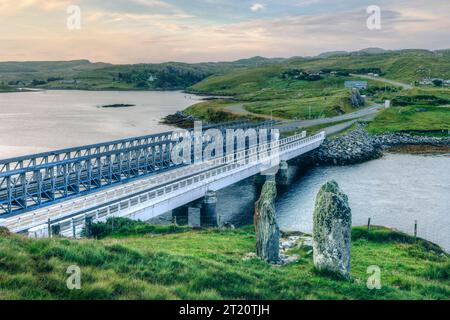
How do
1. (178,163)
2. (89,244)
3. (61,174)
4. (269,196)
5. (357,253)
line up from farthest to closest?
(178,163) < (61,174) < (357,253) < (269,196) < (89,244)

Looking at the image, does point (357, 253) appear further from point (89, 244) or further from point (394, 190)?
point (394, 190)

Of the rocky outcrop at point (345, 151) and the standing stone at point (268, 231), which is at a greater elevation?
the standing stone at point (268, 231)

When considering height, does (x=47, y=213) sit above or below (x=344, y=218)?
below

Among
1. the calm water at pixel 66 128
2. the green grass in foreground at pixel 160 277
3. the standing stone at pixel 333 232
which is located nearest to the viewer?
the green grass in foreground at pixel 160 277

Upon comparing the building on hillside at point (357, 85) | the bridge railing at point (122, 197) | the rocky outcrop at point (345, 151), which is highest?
the building on hillside at point (357, 85)

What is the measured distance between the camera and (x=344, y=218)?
21.4 metres

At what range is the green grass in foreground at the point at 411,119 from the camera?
117m

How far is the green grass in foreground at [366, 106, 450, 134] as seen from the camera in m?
117

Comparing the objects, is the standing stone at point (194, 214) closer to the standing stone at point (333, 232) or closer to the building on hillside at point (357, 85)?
the standing stone at point (333, 232)

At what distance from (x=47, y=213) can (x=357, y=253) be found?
886 inches

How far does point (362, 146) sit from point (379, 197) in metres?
36.5

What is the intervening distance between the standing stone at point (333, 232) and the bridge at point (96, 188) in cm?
1843

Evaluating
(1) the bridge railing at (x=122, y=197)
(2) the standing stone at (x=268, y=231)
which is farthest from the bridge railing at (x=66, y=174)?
(2) the standing stone at (x=268, y=231)
